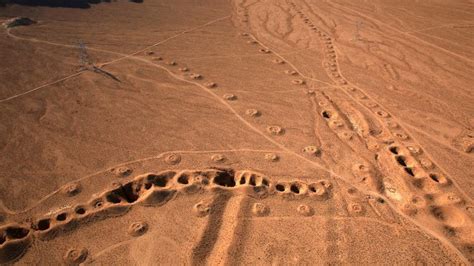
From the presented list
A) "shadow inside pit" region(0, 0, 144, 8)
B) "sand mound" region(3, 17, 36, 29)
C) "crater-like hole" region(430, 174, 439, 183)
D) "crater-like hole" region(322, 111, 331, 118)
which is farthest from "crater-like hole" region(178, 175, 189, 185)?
"shadow inside pit" region(0, 0, 144, 8)

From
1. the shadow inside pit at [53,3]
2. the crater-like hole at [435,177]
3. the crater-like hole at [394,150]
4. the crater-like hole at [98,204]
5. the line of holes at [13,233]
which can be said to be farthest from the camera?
the shadow inside pit at [53,3]

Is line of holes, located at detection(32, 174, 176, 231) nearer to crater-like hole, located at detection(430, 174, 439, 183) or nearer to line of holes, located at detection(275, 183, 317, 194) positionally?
line of holes, located at detection(275, 183, 317, 194)

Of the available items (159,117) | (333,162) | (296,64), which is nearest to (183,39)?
(296,64)

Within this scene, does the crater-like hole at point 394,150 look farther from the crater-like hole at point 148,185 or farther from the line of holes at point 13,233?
the line of holes at point 13,233

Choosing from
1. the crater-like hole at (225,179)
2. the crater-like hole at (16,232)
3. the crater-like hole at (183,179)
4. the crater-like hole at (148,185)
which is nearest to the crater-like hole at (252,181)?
the crater-like hole at (225,179)

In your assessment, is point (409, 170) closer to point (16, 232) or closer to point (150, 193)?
point (150, 193)

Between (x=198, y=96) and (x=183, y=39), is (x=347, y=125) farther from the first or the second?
(x=183, y=39)

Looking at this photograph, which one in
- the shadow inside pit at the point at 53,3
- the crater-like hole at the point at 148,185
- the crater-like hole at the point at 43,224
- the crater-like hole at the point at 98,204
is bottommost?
the crater-like hole at the point at 43,224
